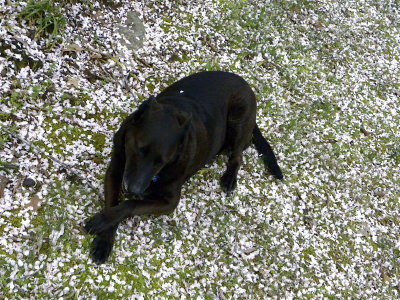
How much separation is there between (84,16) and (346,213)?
4580mm

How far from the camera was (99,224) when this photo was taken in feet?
12.7

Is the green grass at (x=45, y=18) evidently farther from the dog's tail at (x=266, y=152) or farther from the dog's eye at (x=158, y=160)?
the dog's tail at (x=266, y=152)

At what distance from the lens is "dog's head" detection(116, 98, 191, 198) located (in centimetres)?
361

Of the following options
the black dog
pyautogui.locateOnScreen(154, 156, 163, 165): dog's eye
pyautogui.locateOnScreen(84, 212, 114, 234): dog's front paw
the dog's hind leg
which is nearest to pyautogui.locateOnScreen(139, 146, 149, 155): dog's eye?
the black dog

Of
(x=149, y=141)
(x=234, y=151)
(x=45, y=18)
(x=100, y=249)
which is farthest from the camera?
(x=234, y=151)

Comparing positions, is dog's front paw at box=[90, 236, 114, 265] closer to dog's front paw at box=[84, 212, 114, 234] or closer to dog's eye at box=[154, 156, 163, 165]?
dog's front paw at box=[84, 212, 114, 234]

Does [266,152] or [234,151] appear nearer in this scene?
[234,151]

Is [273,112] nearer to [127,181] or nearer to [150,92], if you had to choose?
[150,92]

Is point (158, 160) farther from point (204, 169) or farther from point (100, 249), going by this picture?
point (204, 169)

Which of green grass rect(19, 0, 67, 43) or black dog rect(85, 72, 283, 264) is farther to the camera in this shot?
green grass rect(19, 0, 67, 43)

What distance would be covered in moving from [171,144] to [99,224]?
3.44 feet

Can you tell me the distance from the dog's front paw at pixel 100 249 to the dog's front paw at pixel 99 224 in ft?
0.27

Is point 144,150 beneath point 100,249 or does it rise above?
above

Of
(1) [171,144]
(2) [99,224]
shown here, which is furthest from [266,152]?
(2) [99,224]
